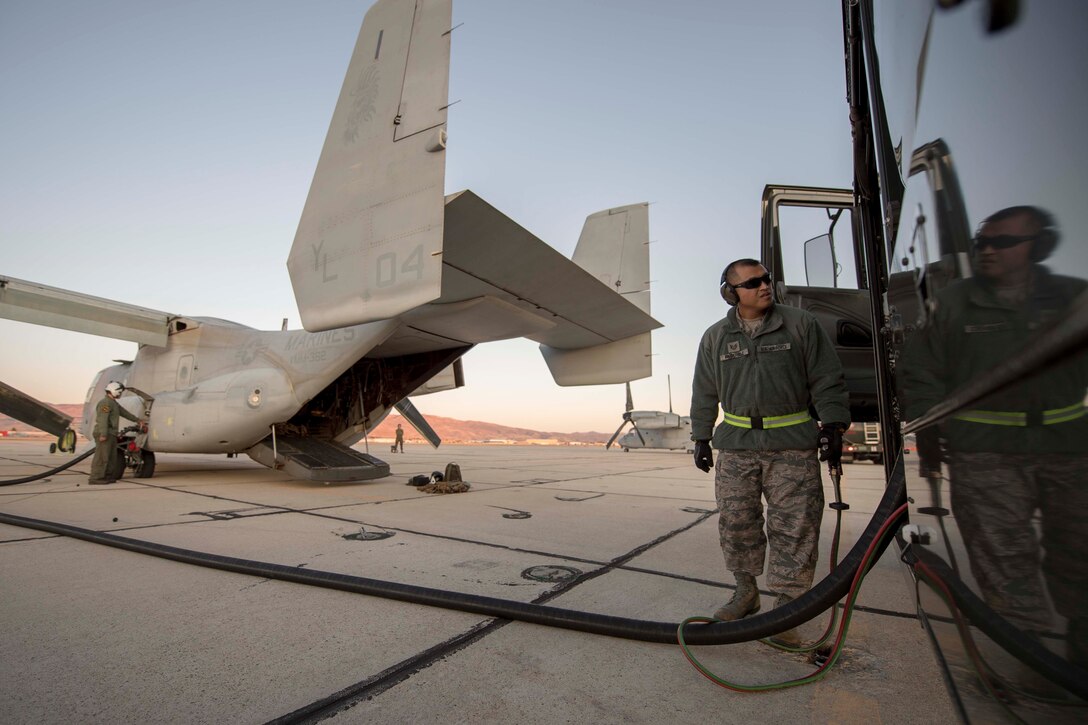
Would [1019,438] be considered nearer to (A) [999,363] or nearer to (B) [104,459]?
(A) [999,363]

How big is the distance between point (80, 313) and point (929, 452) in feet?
32.9

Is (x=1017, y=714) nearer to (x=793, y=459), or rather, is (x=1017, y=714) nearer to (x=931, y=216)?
(x=931, y=216)

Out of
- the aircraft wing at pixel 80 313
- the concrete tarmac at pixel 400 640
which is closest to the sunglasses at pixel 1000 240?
the concrete tarmac at pixel 400 640

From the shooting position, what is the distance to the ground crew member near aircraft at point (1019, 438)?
0.54 metres

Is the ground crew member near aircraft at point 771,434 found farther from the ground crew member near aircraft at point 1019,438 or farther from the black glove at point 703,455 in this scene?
the ground crew member near aircraft at point 1019,438

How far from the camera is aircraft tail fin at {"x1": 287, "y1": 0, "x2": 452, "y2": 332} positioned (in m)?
4.39

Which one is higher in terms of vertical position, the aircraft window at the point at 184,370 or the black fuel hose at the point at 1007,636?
the aircraft window at the point at 184,370

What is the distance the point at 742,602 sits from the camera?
220 cm

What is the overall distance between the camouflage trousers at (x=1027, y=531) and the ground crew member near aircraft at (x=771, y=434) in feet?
4.28

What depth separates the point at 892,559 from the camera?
372cm

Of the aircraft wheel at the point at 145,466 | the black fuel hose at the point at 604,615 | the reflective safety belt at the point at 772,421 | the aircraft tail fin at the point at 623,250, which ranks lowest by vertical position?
the black fuel hose at the point at 604,615

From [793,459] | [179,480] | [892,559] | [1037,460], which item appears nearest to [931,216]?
[1037,460]

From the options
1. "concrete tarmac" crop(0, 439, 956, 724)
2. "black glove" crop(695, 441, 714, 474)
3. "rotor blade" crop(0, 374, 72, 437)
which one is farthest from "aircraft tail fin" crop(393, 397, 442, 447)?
"black glove" crop(695, 441, 714, 474)

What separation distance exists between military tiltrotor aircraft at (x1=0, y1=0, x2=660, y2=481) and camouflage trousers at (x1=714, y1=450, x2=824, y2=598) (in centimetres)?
269
